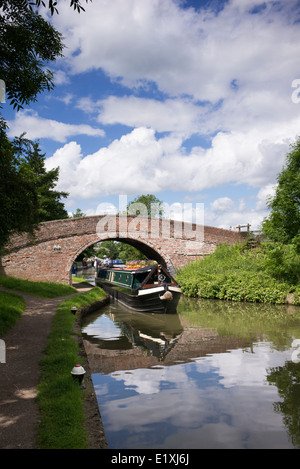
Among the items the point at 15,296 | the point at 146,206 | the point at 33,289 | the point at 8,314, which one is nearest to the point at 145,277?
the point at 33,289

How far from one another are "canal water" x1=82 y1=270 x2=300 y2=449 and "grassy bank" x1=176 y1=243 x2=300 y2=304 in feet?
9.79

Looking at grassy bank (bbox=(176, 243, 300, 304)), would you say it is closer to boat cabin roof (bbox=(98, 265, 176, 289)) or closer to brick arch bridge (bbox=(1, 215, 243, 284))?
brick arch bridge (bbox=(1, 215, 243, 284))

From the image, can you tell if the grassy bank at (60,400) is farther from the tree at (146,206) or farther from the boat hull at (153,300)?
the tree at (146,206)

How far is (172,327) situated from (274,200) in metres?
6.44

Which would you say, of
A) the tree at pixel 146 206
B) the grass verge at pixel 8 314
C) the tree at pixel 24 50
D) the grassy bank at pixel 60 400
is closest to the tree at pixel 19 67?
the tree at pixel 24 50

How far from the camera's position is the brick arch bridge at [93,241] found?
15.4 meters

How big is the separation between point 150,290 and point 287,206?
5548mm

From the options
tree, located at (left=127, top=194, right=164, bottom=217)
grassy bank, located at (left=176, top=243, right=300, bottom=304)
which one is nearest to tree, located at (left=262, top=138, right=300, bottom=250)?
grassy bank, located at (left=176, top=243, right=300, bottom=304)

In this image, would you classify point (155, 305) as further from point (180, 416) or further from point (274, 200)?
point (180, 416)

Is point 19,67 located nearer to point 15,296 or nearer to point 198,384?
point 198,384

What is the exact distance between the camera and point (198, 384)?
457cm

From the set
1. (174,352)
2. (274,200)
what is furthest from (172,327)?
(274,200)

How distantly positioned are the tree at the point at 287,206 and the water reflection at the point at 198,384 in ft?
12.9

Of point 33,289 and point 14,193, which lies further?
point 33,289
